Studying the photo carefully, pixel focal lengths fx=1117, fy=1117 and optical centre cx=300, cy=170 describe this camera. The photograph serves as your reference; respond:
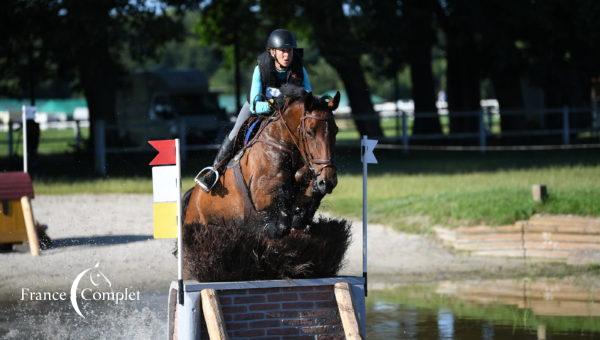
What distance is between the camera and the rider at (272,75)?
8633 mm

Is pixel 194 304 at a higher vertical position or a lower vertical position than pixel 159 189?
Answer: lower

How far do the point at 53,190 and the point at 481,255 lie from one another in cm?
1029

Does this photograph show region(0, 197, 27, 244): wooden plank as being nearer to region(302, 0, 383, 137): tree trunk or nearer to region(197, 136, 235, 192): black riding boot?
region(197, 136, 235, 192): black riding boot

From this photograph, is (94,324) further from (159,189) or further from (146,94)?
(146,94)

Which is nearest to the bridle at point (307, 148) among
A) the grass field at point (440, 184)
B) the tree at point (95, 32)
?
the grass field at point (440, 184)

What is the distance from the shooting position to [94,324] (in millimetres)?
10547

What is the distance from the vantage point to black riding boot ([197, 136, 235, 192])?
8.87m

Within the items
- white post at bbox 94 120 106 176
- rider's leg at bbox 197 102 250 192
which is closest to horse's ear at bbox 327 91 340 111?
rider's leg at bbox 197 102 250 192

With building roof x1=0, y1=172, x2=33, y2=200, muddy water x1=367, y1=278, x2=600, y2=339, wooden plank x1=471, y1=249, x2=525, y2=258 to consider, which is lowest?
muddy water x1=367, y1=278, x2=600, y2=339

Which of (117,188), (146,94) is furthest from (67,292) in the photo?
(146,94)

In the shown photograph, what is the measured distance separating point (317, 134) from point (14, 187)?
775 cm

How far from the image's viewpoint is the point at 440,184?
20328 mm

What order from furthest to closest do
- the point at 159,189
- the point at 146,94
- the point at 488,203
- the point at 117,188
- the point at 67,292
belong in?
the point at 146,94 < the point at 117,188 < the point at 488,203 < the point at 67,292 < the point at 159,189

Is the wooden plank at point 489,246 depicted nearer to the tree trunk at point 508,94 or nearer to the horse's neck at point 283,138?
the horse's neck at point 283,138
